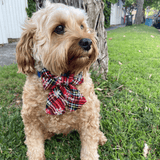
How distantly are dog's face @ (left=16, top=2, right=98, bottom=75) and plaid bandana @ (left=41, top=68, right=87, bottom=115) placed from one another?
0.10 metres

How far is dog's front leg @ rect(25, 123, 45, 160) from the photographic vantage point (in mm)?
2052

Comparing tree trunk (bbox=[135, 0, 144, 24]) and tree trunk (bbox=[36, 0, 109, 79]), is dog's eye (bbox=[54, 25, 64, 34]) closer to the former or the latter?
tree trunk (bbox=[36, 0, 109, 79])

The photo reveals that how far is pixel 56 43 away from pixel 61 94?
0.62m

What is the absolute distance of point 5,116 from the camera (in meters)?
2.96

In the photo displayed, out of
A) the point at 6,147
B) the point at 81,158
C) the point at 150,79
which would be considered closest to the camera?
the point at 81,158

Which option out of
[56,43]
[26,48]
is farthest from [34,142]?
[56,43]

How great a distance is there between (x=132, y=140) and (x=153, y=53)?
5.61 meters

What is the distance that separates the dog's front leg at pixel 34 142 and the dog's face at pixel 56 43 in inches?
32.9

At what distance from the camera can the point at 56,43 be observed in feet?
5.36

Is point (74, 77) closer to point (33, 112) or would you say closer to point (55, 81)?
point (55, 81)

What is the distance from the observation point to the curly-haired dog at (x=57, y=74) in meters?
1.60

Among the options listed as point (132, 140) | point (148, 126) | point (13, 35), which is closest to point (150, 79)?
point (148, 126)

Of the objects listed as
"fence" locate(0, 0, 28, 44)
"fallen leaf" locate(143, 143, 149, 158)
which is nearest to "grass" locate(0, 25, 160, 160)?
"fallen leaf" locate(143, 143, 149, 158)

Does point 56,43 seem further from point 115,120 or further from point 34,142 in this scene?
point 115,120
